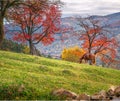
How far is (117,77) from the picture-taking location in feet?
138

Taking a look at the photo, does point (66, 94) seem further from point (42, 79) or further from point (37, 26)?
point (37, 26)

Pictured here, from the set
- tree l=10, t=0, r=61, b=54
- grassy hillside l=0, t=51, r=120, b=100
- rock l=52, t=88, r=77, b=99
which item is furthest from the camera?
tree l=10, t=0, r=61, b=54

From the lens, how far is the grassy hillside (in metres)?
25.2

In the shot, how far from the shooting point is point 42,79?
2992cm

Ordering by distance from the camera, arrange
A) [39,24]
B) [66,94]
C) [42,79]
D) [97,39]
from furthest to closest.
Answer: [97,39] → [39,24] → [42,79] → [66,94]

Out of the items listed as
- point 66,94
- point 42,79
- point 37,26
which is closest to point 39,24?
point 37,26

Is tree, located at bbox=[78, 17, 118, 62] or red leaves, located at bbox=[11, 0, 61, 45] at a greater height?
red leaves, located at bbox=[11, 0, 61, 45]

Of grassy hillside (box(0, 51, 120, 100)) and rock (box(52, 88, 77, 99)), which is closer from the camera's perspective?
rock (box(52, 88, 77, 99))

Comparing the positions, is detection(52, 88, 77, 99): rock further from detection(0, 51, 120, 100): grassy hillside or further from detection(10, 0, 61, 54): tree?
detection(10, 0, 61, 54): tree

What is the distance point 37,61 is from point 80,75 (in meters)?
7.59

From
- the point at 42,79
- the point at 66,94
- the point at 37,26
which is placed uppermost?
the point at 37,26

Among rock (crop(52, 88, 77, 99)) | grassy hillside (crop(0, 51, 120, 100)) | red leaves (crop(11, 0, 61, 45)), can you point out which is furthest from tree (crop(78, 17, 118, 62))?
rock (crop(52, 88, 77, 99))

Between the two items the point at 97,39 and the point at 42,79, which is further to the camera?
the point at 97,39

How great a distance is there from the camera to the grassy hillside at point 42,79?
25.2m
